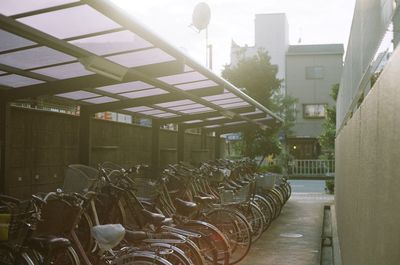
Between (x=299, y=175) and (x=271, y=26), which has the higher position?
(x=271, y=26)

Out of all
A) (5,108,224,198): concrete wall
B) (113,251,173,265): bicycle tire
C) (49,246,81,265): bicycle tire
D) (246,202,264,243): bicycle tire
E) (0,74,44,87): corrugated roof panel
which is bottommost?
(246,202,264,243): bicycle tire

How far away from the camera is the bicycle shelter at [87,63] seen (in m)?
4.36

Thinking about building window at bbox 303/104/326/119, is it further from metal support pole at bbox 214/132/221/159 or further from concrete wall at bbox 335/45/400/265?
concrete wall at bbox 335/45/400/265

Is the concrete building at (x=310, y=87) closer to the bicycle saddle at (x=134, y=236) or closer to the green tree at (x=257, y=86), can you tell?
the green tree at (x=257, y=86)

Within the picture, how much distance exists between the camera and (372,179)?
2783 mm

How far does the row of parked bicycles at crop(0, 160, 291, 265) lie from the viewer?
13.0 feet

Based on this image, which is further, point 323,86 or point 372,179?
point 323,86

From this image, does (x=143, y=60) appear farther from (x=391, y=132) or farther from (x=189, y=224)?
(x=391, y=132)

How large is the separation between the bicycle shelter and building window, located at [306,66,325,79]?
1156 inches

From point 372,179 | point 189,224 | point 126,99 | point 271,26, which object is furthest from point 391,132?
point 271,26

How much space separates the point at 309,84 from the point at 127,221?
34630mm

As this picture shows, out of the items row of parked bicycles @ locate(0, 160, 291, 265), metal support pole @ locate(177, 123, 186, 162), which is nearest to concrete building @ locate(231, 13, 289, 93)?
metal support pole @ locate(177, 123, 186, 162)

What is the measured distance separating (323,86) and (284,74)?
3320mm

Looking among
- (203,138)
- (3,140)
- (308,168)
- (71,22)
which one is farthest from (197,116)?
(308,168)
